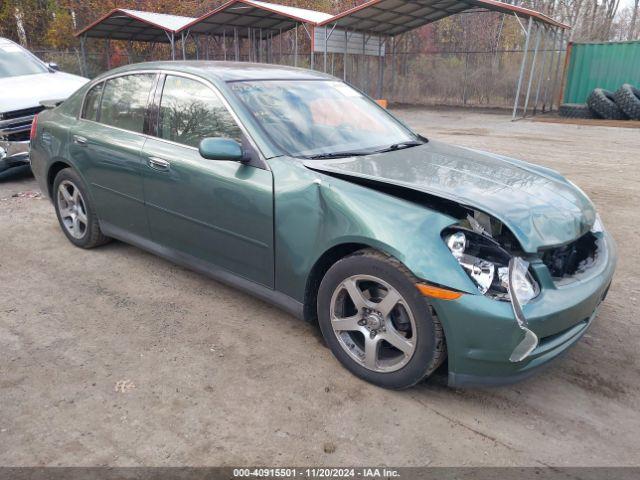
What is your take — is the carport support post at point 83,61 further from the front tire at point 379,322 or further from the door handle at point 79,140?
the front tire at point 379,322

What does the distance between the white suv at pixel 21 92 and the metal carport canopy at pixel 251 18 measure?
960cm

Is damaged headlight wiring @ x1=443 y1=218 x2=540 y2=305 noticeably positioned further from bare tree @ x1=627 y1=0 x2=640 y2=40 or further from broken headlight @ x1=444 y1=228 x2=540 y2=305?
bare tree @ x1=627 y1=0 x2=640 y2=40

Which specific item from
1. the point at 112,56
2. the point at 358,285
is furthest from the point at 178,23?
the point at 358,285

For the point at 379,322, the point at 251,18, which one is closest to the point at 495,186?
the point at 379,322

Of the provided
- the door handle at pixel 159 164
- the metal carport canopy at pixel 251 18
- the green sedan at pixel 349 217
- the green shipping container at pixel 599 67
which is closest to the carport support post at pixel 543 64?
the green shipping container at pixel 599 67

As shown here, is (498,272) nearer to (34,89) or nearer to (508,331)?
(508,331)

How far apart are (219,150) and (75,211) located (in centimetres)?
232

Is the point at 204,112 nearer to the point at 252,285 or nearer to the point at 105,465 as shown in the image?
the point at 252,285

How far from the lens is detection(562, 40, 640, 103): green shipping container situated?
16.3 m

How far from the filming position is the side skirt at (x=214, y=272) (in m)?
3.08

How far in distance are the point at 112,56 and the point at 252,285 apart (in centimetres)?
2610

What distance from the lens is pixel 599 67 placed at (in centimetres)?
1691

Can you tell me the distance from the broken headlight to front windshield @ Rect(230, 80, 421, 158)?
1.07 meters

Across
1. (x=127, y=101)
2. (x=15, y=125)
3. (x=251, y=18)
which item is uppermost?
(x=251, y=18)
